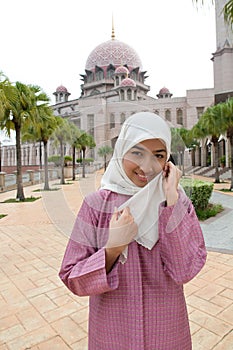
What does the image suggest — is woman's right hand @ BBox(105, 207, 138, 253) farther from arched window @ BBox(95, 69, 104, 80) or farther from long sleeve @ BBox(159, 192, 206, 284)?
arched window @ BBox(95, 69, 104, 80)

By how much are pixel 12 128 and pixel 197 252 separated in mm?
10189

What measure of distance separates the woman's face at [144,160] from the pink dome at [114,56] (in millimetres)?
52740

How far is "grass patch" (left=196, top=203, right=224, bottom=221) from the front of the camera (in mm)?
6962

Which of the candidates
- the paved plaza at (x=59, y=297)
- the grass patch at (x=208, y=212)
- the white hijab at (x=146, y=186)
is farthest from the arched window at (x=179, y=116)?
the grass patch at (x=208, y=212)

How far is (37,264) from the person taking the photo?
4113 mm

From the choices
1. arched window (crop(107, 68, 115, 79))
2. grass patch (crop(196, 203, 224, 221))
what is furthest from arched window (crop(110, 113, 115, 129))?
arched window (crop(107, 68, 115, 79))

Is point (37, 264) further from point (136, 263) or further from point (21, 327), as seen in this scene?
point (136, 263)

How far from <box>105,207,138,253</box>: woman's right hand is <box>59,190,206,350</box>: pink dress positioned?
5cm

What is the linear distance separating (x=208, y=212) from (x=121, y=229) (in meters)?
6.89

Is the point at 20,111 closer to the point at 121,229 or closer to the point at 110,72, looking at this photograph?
the point at 121,229

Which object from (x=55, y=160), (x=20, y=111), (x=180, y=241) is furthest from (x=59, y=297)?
(x=20, y=111)

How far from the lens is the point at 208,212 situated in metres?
7.18

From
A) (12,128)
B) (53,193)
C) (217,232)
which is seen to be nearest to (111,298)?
(53,193)

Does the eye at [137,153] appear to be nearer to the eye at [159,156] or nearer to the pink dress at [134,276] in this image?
the eye at [159,156]
